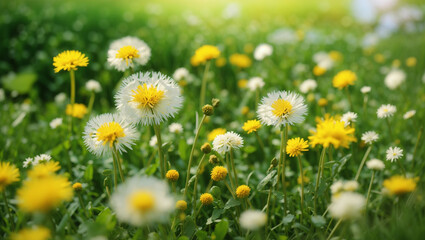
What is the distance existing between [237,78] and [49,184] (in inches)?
107

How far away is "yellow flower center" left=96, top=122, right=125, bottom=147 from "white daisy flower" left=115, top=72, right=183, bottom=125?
0.07m

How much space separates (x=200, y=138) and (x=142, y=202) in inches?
53.0

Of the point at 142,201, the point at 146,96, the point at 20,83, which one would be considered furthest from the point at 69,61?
the point at 20,83

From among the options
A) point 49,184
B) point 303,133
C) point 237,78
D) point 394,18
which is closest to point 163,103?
point 49,184

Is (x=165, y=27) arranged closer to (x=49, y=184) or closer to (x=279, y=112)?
(x=279, y=112)

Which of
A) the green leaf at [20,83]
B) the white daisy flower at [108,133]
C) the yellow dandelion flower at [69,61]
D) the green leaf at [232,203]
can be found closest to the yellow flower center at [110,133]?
the white daisy flower at [108,133]

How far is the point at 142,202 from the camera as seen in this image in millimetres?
823

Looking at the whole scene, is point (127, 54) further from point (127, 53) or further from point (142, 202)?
point (142, 202)

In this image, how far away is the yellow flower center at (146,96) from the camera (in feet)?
4.17

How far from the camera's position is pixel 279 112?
131 cm

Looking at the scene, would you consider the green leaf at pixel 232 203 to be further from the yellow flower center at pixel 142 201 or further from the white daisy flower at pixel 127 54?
the white daisy flower at pixel 127 54

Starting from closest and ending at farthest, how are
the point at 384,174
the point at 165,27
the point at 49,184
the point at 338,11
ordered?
the point at 49,184
the point at 384,174
the point at 165,27
the point at 338,11

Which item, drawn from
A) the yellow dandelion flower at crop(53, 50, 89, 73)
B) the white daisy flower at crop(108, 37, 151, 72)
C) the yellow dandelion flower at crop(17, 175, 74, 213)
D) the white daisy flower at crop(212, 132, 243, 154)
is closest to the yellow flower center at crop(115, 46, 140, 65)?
the white daisy flower at crop(108, 37, 151, 72)

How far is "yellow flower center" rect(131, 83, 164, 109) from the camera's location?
127 cm
